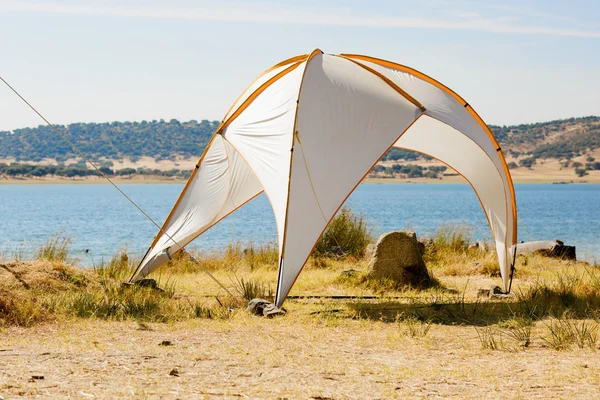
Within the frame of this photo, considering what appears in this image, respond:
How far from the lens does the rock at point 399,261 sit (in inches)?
404

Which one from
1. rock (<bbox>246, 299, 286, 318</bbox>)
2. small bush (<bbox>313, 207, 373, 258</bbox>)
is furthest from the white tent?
small bush (<bbox>313, 207, 373, 258</bbox>)

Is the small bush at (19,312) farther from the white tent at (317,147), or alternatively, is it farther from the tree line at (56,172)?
Result: the tree line at (56,172)

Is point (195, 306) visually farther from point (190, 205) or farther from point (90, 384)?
point (90, 384)

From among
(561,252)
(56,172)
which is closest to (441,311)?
(561,252)

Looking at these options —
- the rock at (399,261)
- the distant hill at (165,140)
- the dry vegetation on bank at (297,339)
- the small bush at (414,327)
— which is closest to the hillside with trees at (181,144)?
the distant hill at (165,140)

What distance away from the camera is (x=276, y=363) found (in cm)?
571

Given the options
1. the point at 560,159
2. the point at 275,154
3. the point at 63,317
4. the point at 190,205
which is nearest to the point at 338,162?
the point at 275,154

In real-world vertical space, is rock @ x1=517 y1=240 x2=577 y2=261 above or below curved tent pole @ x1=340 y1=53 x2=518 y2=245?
below

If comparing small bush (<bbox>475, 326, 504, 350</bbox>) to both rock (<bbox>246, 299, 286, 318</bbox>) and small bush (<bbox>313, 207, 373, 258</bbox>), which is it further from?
small bush (<bbox>313, 207, 373, 258</bbox>)

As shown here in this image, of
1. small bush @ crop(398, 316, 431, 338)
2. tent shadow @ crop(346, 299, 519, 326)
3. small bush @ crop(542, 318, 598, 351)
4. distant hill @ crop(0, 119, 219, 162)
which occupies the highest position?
distant hill @ crop(0, 119, 219, 162)

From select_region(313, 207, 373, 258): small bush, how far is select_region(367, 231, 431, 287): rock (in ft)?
10.8

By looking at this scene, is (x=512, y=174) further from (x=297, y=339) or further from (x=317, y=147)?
→ (x=297, y=339)

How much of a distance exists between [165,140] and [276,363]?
114 meters

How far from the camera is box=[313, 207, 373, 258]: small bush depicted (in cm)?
1385
